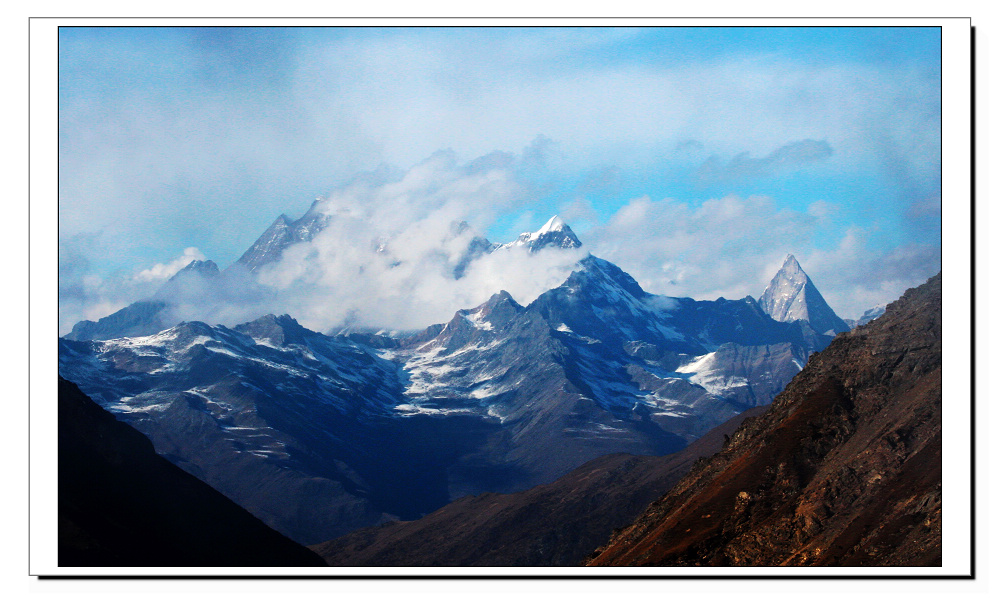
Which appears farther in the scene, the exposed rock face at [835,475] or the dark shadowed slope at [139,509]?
the dark shadowed slope at [139,509]

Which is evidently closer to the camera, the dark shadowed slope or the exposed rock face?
the exposed rock face
